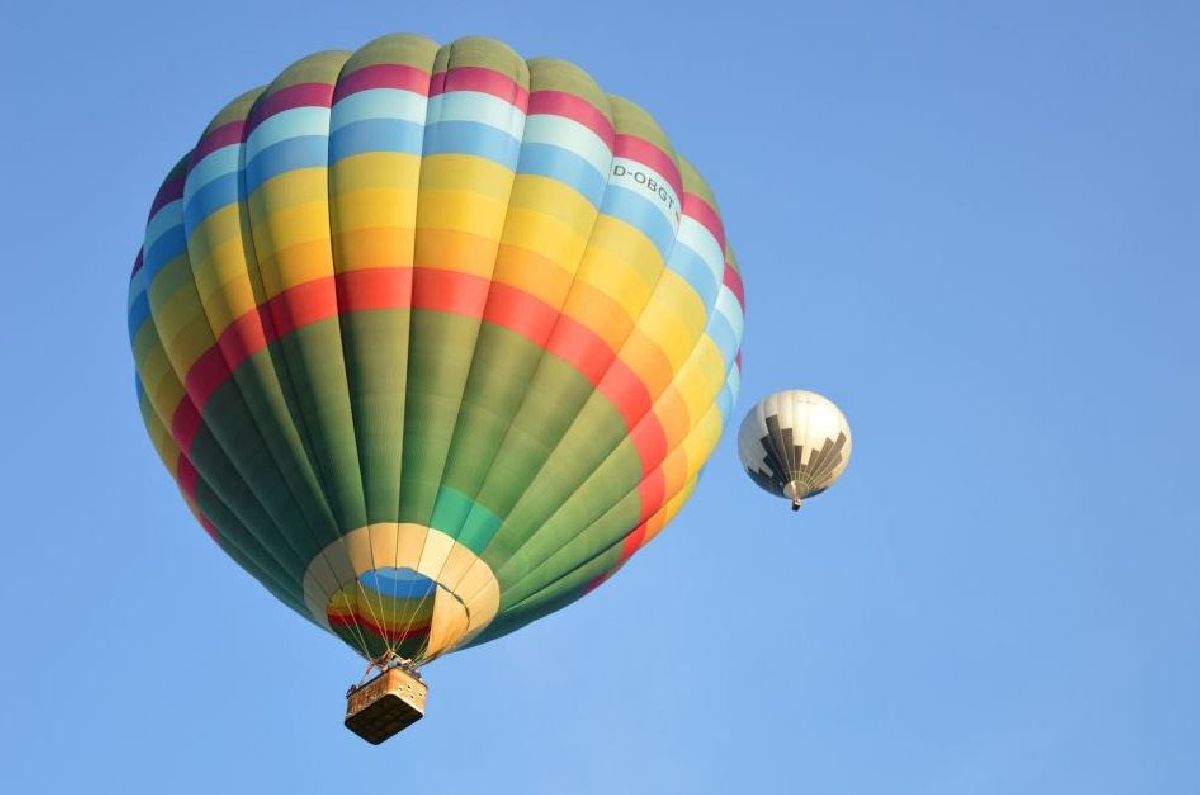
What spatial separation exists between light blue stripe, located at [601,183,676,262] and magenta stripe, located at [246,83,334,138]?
11.3 feet

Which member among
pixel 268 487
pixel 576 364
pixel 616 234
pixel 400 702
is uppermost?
pixel 616 234

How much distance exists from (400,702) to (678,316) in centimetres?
562

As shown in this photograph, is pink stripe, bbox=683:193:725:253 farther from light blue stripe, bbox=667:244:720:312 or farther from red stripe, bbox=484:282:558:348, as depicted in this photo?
red stripe, bbox=484:282:558:348

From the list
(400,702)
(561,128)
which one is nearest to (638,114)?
(561,128)

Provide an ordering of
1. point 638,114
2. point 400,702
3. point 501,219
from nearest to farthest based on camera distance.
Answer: point 400,702, point 501,219, point 638,114

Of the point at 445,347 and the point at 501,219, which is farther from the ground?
the point at 501,219

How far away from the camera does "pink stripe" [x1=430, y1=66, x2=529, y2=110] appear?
918 inches

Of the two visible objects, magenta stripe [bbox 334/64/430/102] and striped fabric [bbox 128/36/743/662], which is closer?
striped fabric [bbox 128/36/743/662]

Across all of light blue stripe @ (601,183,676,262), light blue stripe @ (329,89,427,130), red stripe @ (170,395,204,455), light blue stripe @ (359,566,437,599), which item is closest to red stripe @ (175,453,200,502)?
red stripe @ (170,395,204,455)

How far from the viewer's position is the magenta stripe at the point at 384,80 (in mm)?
23250

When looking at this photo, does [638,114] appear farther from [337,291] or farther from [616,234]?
[337,291]

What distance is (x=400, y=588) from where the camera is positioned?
21.3m

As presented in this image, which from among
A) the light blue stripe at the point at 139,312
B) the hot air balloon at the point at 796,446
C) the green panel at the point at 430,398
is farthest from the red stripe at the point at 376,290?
the hot air balloon at the point at 796,446

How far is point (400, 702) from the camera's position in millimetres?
21000
